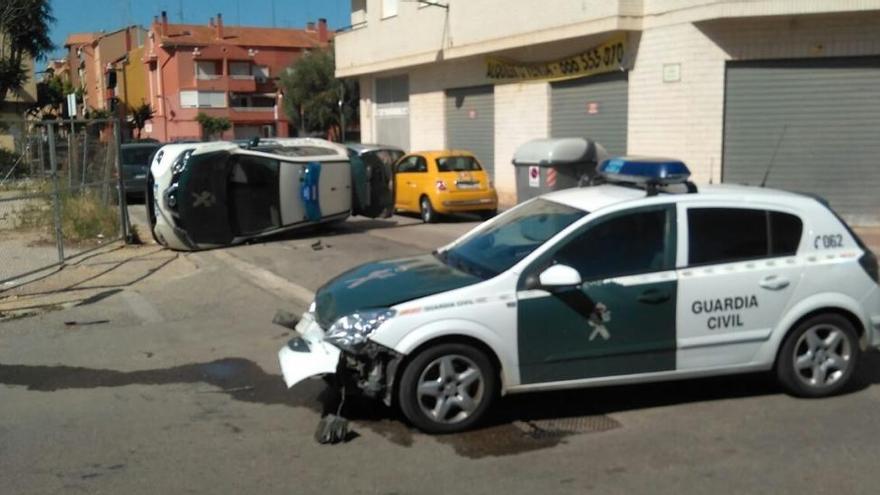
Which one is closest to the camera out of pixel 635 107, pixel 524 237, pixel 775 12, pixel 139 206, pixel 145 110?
pixel 524 237

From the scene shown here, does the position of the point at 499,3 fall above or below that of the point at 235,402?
above

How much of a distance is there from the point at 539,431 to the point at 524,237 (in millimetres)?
1362

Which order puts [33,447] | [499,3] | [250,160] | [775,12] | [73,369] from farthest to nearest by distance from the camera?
[499,3] → [775,12] → [250,160] → [73,369] → [33,447]

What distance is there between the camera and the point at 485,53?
920 inches

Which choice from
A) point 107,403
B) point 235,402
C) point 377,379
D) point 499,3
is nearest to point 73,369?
point 107,403

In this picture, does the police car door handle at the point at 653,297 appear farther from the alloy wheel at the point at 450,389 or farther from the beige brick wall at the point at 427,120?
the beige brick wall at the point at 427,120

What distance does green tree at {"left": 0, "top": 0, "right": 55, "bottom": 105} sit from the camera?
3719 cm

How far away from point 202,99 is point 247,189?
60.8 metres

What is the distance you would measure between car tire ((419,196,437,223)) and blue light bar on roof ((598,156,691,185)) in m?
12.2

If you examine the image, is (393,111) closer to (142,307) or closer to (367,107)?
(367,107)

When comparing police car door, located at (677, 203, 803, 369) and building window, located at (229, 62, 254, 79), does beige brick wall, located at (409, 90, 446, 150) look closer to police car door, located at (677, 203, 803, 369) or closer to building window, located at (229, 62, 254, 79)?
police car door, located at (677, 203, 803, 369)

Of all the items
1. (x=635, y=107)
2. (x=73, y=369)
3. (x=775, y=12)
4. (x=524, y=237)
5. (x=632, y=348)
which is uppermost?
(x=775, y=12)

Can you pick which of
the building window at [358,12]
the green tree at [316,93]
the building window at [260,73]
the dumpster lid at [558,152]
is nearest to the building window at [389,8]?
the building window at [358,12]

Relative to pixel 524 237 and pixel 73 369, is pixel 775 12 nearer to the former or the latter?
pixel 524 237
